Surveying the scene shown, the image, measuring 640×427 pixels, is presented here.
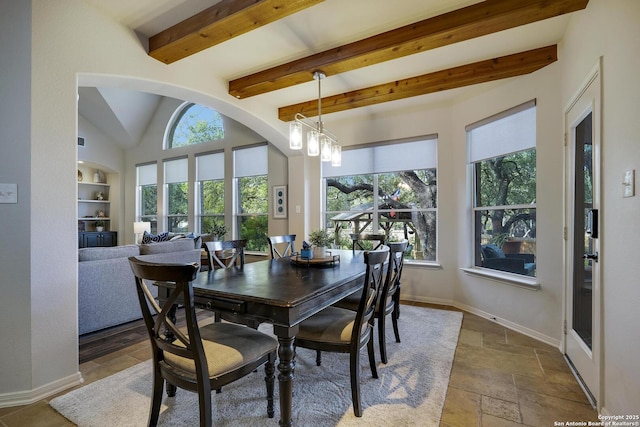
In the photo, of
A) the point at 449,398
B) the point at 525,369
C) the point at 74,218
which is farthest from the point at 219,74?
the point at 525,369

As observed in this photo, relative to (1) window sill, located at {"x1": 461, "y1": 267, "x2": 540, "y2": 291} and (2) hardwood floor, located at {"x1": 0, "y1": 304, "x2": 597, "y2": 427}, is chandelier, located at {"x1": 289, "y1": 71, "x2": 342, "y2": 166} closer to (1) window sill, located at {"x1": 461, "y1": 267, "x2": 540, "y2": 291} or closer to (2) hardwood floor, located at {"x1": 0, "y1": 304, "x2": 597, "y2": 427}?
(2) hardwood floor, located at {"x1": 0, "y1": 304, "x2": 597, "y2": 427}

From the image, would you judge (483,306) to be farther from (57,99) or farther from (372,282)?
(57,99)

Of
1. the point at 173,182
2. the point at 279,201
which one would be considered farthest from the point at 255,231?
the point at 173,182

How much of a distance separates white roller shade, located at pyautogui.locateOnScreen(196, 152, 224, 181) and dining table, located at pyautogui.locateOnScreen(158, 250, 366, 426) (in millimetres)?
4223

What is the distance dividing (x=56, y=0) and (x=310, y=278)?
257 centimetres

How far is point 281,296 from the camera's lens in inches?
59.4

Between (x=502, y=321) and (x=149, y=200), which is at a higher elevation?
(x=149, y=200)

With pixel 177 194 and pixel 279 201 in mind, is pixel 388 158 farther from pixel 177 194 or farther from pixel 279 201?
pixel 177 194

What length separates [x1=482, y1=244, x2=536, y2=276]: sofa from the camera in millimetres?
3148

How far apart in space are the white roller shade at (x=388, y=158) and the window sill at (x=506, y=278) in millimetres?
1456

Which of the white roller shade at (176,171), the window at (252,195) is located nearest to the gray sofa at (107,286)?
the window at (252,195)

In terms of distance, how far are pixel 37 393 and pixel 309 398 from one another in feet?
5.76

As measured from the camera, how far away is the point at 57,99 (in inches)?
82.9

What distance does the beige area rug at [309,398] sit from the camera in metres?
1.73
